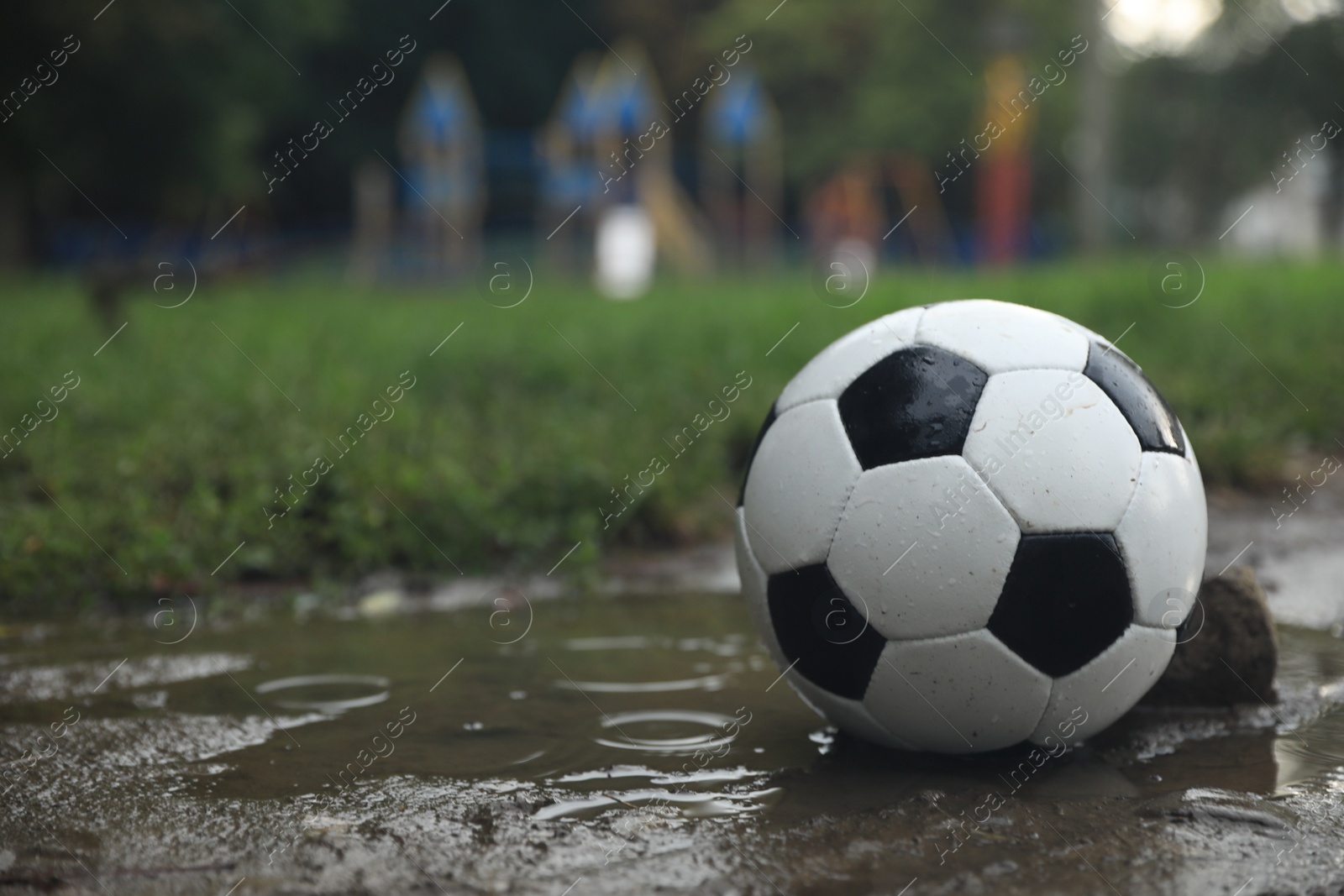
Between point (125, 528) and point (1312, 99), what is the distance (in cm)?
3776

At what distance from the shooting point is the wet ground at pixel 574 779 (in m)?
2.13

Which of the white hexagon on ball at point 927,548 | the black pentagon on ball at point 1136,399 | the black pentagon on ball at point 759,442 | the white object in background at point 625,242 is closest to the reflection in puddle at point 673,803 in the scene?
the white hexagon on ball at point 927,548

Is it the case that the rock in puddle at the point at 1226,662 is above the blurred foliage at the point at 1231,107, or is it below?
below

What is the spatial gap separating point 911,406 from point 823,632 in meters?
0.52

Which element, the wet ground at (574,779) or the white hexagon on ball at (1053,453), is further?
the white hexagon on ball at (1053,453)

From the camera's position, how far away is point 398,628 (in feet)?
13.4

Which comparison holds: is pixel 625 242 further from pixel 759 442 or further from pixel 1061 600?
pixel 1061 600

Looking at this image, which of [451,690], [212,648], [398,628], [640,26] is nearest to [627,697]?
[451,690]

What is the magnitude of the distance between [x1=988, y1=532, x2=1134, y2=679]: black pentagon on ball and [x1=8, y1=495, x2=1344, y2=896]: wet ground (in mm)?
297

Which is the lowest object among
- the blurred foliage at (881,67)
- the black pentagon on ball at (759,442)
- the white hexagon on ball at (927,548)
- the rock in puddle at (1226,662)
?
the rock in puddle at (1226,662)

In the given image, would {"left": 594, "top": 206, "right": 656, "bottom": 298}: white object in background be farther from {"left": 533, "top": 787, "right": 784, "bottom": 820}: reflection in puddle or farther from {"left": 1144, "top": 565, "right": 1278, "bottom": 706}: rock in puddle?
{"left": 533, "top": 787, "right": 784, "bottom": 820}: reflection in puddle

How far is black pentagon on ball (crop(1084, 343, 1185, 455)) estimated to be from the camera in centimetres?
265

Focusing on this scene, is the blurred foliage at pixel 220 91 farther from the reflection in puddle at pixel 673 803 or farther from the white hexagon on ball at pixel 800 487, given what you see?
the reflection in puddle at pixel 673 803

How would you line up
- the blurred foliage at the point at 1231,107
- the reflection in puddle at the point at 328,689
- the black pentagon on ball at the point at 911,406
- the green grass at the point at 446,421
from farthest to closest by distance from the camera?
the blurred foliage at the point at 1231,107, the green grass at the point at 446,421, the reflection in puddle at the point at 328,689, the black pentagon on ball at the point at 911,406
